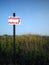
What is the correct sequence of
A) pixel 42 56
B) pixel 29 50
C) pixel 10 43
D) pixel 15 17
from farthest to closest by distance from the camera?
pixel 10 43 → pixel 29 50 → pixel 42 56 → pixel 15 17

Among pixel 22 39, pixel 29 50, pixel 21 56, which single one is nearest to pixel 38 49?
pixel 29 50

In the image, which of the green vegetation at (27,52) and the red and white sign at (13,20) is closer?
the red and white sign at (13,20)

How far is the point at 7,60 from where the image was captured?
8.59m

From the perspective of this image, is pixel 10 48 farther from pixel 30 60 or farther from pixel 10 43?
pixel 30 60

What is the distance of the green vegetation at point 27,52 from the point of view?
8.48 m

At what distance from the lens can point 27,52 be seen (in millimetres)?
9188

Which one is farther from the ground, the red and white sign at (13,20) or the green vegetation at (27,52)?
the red and white sign at (13,20)

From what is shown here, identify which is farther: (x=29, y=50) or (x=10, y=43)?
(x=10, y=43)

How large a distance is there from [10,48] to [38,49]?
4.22 ft

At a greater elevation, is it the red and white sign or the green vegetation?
the red and white sign

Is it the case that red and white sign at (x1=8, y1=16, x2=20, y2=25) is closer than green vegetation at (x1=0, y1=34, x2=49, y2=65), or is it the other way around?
red and white sign at (x1=8, y1=16, x2=20, y2=25)

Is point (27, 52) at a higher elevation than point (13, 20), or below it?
below

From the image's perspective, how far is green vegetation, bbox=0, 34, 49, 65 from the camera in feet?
27.8

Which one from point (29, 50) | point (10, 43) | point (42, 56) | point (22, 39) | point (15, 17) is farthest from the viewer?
point (22, 39)
